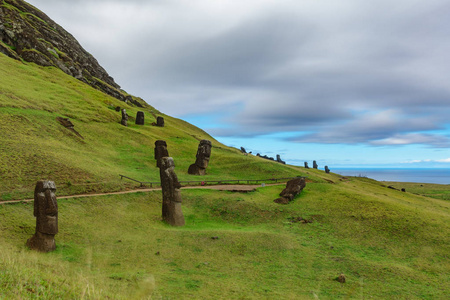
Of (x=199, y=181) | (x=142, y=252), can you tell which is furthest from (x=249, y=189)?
(x=142, y=252)

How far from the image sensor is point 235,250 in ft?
64.8

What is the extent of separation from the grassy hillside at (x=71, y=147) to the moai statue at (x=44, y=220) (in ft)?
26.8

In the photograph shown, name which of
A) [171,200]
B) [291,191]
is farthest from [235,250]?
[291,191]

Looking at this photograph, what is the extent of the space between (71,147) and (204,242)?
103ft

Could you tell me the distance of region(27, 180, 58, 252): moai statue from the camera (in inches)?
701

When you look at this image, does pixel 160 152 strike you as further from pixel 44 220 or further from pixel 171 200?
pixel 44 220

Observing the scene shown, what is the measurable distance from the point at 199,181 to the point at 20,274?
32050 millimetres

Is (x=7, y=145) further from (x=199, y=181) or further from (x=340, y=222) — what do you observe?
(x=340, y=222)

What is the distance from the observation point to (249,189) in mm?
36875

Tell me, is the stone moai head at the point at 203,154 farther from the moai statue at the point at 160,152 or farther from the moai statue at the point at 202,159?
the moai statue at the point at 160,152

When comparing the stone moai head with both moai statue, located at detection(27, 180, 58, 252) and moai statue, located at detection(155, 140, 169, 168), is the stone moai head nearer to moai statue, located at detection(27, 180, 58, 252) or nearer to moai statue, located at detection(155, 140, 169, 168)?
moai statue, located at detection(155, 140, 169, 168)

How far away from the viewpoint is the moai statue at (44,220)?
17.8m

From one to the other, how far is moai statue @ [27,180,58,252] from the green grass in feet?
2.15

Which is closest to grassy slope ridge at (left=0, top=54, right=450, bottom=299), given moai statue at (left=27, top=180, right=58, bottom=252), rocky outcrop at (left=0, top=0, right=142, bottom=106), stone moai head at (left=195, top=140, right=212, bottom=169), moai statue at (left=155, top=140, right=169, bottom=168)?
moai statue at (left=27, top=180, right=58, bottom=252)
